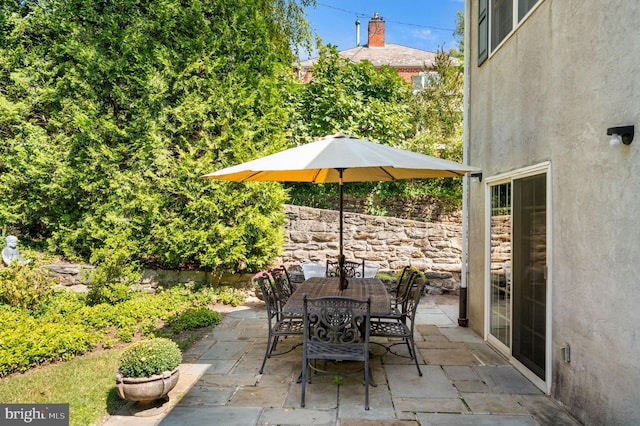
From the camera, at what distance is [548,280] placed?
367 centimetres

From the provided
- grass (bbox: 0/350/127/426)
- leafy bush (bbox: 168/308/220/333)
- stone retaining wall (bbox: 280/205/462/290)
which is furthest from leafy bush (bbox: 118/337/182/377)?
stone retaining wall (bbox: 280/205/462/290)

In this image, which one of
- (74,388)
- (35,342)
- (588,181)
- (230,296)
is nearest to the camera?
(588,181)

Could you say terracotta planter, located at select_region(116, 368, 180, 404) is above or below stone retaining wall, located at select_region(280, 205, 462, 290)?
below

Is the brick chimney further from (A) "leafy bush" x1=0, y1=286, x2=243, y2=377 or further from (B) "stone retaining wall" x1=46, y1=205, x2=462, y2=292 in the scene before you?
(A) "leafy bush" x1=0, y1=286, x2=243, y2=377

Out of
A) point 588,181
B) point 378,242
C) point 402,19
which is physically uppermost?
point 402,19

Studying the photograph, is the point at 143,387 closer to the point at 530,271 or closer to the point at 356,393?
the point at 356,393

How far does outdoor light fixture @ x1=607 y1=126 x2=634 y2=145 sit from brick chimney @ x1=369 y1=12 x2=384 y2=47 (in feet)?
71.9

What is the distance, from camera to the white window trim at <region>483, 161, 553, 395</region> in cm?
364

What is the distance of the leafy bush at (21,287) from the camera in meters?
5.91

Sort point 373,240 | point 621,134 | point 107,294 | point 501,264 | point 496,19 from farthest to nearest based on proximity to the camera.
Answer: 1. point 373,240
2. point 107,294
3. point 496,19
4. point 501,264
5. point 621,134

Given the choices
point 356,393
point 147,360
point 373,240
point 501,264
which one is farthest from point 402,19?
point 147,360

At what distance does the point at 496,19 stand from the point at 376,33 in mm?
18955

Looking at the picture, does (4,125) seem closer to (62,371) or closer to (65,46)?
(65,46)

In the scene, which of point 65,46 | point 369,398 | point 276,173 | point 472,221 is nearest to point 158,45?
point 65,46
